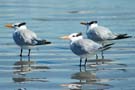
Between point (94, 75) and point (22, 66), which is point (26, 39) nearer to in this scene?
point (22, 66)

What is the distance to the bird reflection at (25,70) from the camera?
1091 centimetres

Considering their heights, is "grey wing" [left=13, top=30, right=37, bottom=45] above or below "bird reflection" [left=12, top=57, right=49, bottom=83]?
above

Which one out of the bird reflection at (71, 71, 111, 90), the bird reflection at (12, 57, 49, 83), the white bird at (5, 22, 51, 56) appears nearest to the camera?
the bird reflection at (71, 71, 111, 90)

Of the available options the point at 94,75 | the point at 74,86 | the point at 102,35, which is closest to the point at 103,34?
the point at 102,35

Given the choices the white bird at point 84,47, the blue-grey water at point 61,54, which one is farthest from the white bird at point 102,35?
the white bird at point 84,47

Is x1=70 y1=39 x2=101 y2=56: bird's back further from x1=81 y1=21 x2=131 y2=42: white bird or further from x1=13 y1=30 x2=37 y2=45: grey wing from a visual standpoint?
x1=81 y1=21 x2=131 y2=42: white bird

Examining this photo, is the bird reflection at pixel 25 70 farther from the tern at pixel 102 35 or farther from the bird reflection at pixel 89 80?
the tern at pixel 102 35

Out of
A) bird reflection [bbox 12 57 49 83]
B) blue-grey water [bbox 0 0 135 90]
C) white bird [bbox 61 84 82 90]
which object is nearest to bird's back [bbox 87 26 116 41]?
blue-grey water [bbox 0 0 135 90]

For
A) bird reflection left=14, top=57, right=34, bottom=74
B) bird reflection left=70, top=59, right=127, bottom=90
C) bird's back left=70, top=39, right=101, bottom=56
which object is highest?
bird's back left=70, top=39, right=101, bottom=56

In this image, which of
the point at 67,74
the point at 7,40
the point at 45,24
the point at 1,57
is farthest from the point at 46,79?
the point at 45,24

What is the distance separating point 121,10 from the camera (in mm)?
22234

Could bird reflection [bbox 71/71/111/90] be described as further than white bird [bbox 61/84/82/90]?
Yes

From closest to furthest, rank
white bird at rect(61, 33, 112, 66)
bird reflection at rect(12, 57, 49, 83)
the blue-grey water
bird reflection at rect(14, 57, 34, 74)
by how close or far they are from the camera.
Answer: the blue-grey water, bird reflection at rect(12, 57, 49, 83), bird reflection at rect(14, 57, 34, 74), white bird at rect(61, 33, 112, 66)

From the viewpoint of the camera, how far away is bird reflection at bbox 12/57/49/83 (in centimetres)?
1091
